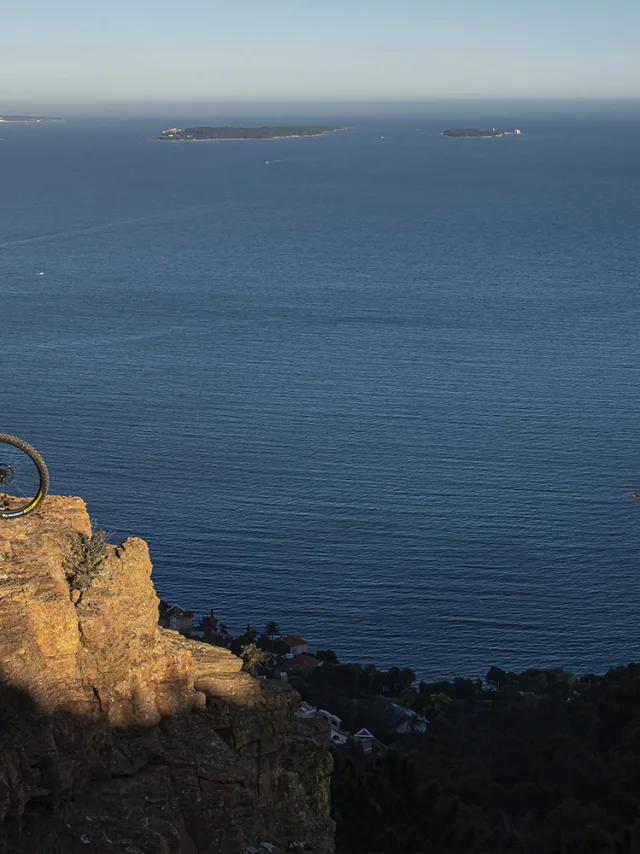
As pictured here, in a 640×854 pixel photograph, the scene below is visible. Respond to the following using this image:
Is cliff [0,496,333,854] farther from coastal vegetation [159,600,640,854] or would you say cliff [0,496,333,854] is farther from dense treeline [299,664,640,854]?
dense treeline [299,664,640,854]

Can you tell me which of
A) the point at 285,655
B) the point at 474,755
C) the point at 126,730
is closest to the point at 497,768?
the point at 474,755

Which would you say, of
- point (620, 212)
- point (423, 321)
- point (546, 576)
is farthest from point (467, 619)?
point (620, 212)

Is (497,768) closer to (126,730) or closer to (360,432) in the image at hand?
(126,730)

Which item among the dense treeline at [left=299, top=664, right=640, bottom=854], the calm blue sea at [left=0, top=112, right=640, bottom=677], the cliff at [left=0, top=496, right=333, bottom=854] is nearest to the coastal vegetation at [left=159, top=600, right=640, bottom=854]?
the dense treeline at [left=299, top=664, right=640, bottom=854]

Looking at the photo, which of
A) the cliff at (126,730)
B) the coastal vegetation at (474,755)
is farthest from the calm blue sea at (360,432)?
the cliff at (126,730)

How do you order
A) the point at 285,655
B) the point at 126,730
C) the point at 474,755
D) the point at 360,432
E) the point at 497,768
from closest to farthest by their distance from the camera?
1. the point at 126,730
2. the point at 497,768
3. the point at 474,755
4. the point at 285,655
5. the point at 360,432

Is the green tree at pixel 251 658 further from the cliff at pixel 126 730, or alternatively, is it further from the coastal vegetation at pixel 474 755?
the cliff at pixel 126 730
